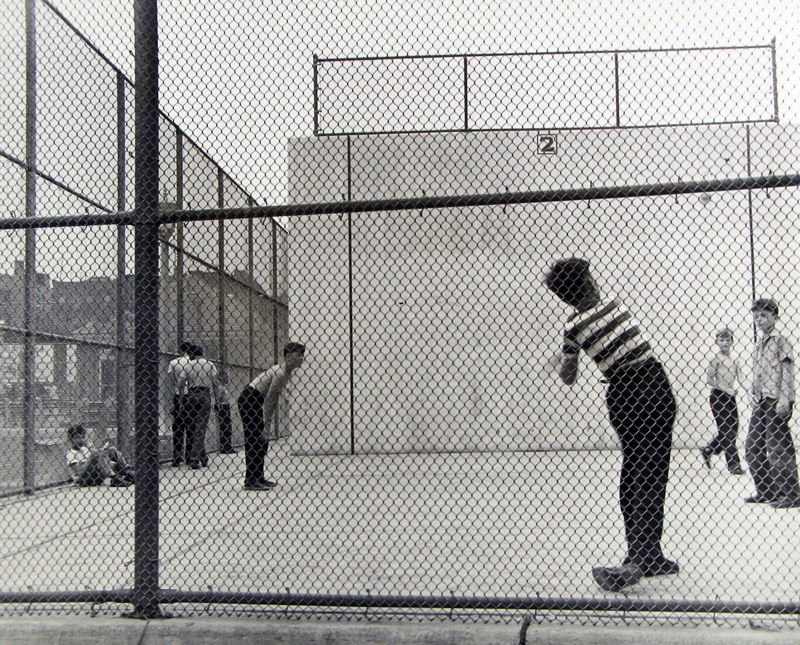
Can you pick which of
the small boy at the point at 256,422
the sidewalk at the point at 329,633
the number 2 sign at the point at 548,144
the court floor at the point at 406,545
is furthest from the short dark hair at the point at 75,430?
the number 2 sign at the point at 548,144

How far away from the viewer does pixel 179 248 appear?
11.3 meters

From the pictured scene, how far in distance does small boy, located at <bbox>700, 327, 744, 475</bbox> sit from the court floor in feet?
1.99

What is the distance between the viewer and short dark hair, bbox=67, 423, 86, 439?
859cm

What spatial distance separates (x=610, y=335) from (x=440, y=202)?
1.14 m

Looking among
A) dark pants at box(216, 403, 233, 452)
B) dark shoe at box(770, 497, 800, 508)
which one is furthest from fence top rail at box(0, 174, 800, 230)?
dark pants at box(216, 403, 233, 452)

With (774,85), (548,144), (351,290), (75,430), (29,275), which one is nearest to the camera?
(29,275)

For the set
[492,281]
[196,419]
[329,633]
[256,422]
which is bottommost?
[329,633]

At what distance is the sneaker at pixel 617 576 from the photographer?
4059 millimetres

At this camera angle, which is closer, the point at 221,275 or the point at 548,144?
the point at 548,144

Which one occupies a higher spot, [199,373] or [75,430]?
[199,373]

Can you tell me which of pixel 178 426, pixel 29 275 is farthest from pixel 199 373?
pixel 29 275

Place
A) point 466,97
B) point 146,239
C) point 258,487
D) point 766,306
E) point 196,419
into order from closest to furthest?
point 146,239 → point 766,306 → point 258,487 → point 196,419 → point 466,97

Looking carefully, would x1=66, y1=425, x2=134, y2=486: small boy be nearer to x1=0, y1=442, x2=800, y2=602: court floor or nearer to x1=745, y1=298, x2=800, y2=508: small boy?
x1=0, y1=442, x2=800, y2=602: court floor

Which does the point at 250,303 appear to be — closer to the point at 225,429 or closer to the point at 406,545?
the point at 225,429
